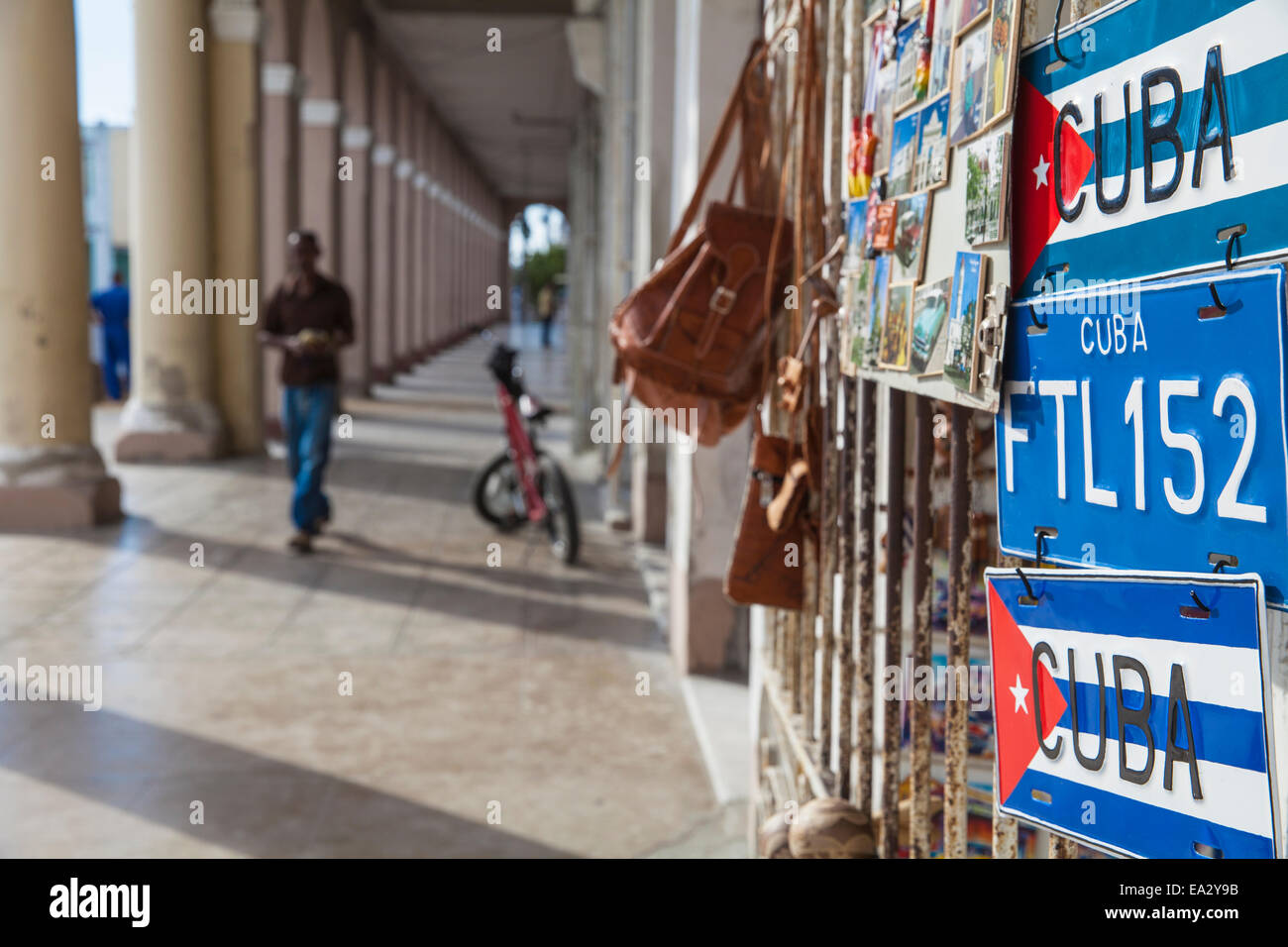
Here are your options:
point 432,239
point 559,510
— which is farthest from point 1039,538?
point 432,239

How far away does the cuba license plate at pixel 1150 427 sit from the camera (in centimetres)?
107

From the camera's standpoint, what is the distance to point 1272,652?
3.56ft

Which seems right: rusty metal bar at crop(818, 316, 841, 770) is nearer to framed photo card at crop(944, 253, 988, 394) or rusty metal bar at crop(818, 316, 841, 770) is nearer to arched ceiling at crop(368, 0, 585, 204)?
framed photo card at crop(944, 253, 988, 394)

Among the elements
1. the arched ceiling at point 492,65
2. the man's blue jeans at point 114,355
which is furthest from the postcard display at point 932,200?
the man's blue jeans at point 114,355

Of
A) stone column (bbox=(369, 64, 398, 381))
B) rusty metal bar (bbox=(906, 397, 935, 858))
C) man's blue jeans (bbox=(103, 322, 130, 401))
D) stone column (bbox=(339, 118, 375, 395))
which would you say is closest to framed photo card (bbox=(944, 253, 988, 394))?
rusty metal bar (bbox=(906, 397, 935, 858))

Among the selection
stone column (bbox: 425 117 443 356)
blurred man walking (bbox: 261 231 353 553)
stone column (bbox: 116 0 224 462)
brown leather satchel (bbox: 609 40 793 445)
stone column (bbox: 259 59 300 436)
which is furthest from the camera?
stone column (bbox: 425 117 443 356)


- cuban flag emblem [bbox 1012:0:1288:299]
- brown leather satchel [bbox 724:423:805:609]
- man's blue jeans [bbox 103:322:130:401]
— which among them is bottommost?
brown leather satchel [bbox 724:423:805:609]

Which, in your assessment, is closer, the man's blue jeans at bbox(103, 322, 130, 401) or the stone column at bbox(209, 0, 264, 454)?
the stone column at bbox(209, 0, 264, 454)

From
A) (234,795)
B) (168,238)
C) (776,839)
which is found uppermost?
(168,238)

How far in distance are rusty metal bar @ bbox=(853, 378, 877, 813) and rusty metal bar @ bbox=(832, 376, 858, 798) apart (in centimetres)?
3

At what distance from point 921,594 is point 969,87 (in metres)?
0.75

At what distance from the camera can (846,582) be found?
2.50 m

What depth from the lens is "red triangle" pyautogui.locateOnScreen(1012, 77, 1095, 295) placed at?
1.42 m

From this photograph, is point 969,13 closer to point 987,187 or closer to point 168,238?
point 987,187
